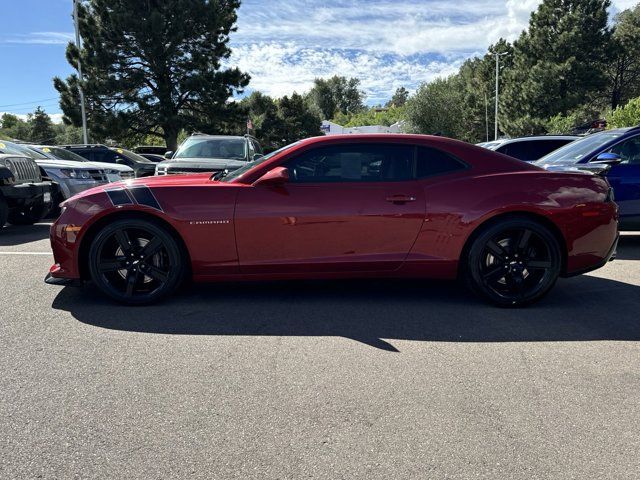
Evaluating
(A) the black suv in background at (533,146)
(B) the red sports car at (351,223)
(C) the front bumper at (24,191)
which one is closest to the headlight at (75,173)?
(C) the front bumper at (24,191)

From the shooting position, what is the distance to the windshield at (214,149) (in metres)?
10.0

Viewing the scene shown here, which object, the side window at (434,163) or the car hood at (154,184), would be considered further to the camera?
the side window at (434,163)

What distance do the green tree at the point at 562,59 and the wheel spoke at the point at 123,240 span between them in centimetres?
4022

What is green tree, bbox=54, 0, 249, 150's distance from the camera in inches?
1242

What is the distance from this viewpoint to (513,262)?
460cm

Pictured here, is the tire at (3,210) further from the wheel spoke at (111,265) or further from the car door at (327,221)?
the car door at (327,221)

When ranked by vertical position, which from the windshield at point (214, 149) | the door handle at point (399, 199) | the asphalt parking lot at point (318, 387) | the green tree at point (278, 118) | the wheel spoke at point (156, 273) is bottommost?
the asphalt parking lot at point (318, 387)

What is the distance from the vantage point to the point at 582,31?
129ft

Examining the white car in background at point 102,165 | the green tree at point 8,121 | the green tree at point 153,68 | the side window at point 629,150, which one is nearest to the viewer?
the side window at point 629,150

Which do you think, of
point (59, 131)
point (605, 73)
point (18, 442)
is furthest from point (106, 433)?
point (59, 131)

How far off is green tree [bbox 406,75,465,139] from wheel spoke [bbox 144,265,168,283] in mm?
65192

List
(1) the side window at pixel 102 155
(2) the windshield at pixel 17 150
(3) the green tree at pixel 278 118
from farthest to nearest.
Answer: (3) the green tree at pixel 278 118, (1) the side window at pixel 102 155, (2) the windshield at pixel 17 150

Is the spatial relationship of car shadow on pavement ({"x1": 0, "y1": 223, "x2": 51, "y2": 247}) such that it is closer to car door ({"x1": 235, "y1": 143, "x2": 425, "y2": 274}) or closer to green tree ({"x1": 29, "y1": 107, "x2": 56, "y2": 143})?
car door ({"x1": 235, "y1": 143, "x2": 425, "y2": 274})

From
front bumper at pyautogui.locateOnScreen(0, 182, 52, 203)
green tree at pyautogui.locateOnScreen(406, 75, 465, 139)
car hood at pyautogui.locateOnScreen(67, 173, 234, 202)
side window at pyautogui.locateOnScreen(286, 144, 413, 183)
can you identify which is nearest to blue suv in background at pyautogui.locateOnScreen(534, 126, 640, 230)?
side window at pyautogui.locateOnScreen(286, 144, 413, 183)
